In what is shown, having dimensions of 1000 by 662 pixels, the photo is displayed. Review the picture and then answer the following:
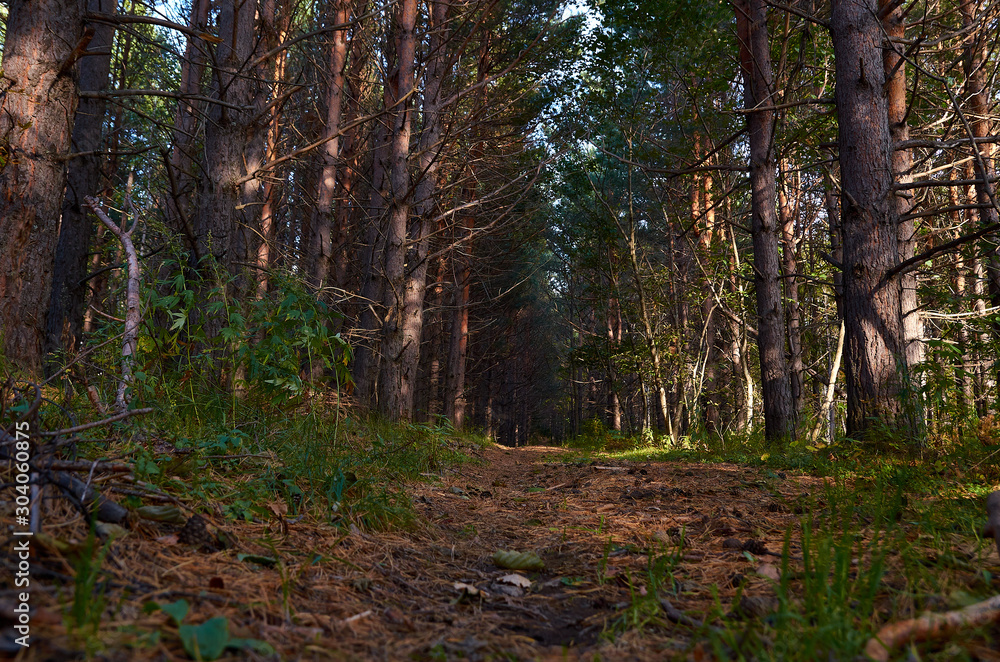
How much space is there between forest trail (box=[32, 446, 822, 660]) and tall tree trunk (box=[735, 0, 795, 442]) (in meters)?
4.62

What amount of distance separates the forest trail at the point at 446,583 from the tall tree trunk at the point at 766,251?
15.1 ft

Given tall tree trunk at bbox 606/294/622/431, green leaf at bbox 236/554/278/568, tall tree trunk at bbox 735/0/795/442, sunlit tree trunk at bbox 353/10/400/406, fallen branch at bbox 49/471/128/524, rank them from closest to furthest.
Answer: fallen branch at bbox 49/471/128/524 → green leaf at bbox 236/554/278/568 → tall tree trunk at bbox 735/0/795/442 → sunlit tree trunk at bbox 353/10/400/406 → tall tree trunk at bbox 606/294/622/431

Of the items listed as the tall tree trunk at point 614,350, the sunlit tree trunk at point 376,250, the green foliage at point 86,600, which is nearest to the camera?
the green foliage at point 86,600

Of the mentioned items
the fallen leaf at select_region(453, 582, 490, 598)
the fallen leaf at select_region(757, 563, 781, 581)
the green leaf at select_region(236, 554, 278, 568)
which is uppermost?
the green leaf at select_region(236, 554, 278, 568)

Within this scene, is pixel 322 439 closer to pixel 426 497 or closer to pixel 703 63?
pixel 426 497

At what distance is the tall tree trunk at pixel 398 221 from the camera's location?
25.7ft

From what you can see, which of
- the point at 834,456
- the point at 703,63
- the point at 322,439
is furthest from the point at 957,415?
the point at 703,63

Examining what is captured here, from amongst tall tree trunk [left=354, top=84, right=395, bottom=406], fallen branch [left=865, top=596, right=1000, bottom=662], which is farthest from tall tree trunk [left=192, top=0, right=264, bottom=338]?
fallen branch [left=865, top=596, right=1000, bottom=662]

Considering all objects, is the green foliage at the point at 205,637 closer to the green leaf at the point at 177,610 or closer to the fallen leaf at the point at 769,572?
the green leaf at the point at 177,610

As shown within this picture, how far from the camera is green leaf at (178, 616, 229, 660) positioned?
1230mm

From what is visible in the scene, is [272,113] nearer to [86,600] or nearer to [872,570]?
[86,600]

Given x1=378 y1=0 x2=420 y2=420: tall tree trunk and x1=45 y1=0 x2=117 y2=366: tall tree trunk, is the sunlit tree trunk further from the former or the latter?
x1=45 y1=0 x2=117 y2=366: tall tree trunk

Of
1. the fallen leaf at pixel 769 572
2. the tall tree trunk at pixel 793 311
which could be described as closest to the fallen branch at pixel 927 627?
the fallen leaf at pixel 769 572

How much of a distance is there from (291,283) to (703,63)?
31.0 ft
